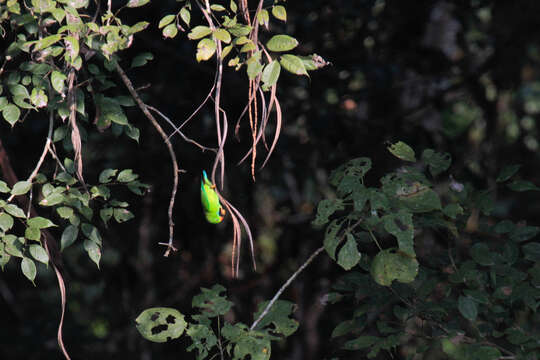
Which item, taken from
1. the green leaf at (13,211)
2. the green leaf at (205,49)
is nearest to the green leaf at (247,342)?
the green leaf at (13,211)

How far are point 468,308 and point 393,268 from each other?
0.92 ft

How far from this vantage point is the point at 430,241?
8.10 ft

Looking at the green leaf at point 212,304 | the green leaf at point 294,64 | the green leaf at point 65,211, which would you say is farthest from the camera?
the green leaf at point 212,304

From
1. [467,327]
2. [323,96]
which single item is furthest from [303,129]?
[467,327]

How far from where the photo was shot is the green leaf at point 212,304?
1.45m

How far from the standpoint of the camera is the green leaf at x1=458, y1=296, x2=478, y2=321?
1.36 metres

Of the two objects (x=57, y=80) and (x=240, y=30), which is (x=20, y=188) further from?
(x=240, y=30)

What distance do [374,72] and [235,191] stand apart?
0.77 metres

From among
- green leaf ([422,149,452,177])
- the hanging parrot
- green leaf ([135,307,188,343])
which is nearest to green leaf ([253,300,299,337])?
green leaf ([135,307,188,343])

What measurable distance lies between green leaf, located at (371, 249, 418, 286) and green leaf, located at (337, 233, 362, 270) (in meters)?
0.04

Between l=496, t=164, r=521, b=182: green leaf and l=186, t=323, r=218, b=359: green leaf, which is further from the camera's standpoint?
l=496, t=164, r=521, b=182: green leaf

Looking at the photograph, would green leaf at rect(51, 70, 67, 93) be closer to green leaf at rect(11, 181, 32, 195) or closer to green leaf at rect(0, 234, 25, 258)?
green leaf at rect(11, 181, 32, 195)

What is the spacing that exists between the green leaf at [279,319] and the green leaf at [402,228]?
368 mm

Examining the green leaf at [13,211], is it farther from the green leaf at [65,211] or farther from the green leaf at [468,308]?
the green leaf at [468,308]
